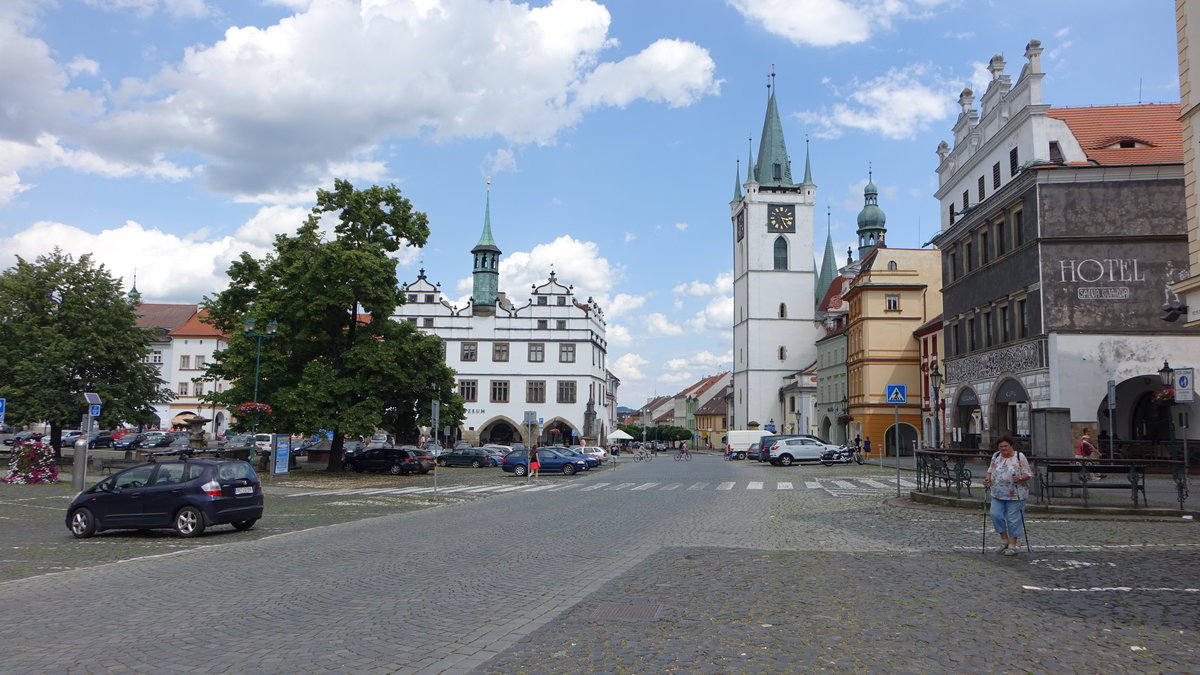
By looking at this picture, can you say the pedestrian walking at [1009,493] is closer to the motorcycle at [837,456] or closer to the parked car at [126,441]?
the motorcycle at [837,456]

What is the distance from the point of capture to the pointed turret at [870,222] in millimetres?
115812

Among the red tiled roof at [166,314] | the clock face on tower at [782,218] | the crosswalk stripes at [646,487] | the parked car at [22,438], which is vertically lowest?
the crosswalk stripes at [646,487]

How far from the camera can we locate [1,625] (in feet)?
26.6

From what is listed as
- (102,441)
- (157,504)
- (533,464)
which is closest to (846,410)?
(533,464)

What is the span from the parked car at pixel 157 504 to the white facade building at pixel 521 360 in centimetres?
6593

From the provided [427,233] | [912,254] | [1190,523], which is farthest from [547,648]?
[912,254]

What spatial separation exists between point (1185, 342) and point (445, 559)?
33126 mm

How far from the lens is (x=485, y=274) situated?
291 ft

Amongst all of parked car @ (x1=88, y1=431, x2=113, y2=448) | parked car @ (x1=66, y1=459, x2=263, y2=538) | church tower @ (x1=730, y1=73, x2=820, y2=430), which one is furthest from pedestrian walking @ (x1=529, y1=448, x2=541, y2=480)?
church tower @ (x1=730, y1=73, x2=820, y2=430)

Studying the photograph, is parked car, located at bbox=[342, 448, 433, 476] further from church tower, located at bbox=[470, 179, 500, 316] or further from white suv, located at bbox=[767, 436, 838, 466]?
church tower, located at bbox=[470, 179, 500, 316]

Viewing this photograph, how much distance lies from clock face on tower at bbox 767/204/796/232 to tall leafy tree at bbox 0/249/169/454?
75.7m

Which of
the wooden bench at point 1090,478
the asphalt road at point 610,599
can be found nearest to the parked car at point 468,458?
the asphalt road at point 610,599

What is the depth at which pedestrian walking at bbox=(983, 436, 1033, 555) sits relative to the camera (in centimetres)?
1238

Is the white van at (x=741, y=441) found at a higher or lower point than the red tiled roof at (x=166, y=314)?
lower
